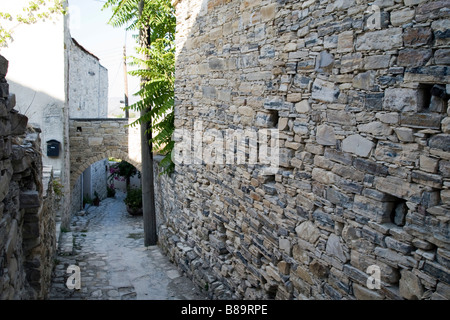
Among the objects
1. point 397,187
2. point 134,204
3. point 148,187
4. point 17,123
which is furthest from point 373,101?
point 134,204

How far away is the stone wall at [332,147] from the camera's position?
2.32 m

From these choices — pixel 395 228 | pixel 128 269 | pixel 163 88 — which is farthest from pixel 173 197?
pixel 395 228

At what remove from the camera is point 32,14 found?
29.0 feet

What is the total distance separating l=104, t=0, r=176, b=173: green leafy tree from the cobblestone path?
5.67 feet

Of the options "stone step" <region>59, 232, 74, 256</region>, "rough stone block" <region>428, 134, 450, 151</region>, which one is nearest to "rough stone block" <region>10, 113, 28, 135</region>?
"rough stone block" <region>428, 134, 450, 151</region>

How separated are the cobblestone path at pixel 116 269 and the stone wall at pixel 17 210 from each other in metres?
1.90

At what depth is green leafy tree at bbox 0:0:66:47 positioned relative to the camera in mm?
8602

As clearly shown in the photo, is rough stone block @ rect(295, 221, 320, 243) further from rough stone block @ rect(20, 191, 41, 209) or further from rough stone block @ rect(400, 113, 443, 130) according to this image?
rough stone block @ rect(20, 191, 41, 209)

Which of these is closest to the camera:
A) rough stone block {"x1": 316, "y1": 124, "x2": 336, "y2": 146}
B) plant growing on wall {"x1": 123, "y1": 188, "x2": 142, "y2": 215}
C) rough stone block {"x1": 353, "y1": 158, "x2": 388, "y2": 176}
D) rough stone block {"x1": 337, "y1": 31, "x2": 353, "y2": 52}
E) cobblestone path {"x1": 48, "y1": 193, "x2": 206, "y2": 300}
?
rough stone block {"x1": 353, "y1": 158, "x2": 388, "y2": 176}

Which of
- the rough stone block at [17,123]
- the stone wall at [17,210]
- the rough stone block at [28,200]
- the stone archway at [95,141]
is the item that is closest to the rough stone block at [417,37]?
the stone wall at [17,210]

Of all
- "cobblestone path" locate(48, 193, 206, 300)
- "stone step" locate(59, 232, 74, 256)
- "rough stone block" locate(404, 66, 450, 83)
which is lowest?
"cobblestone path" locate(48, 193, 206, 300)

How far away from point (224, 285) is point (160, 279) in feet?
5.02

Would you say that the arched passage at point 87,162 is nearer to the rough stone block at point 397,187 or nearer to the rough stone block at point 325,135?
the rough stone block at point 325,135
